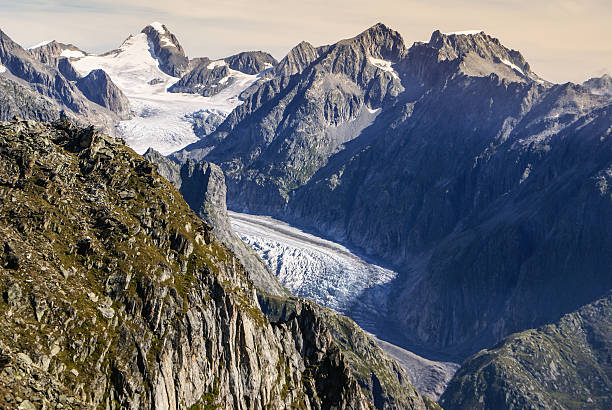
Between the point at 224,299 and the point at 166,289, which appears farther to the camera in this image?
the point at 224,299

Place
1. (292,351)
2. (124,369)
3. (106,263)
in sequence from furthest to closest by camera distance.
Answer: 1. (292,351)
2. (106,263)
3. (124,369)

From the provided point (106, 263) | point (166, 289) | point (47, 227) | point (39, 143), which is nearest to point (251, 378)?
point (166, 289)

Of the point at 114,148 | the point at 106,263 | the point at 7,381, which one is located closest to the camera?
the point at 7,381

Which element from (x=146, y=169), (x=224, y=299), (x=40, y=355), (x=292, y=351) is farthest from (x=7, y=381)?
(x=292, y=351)

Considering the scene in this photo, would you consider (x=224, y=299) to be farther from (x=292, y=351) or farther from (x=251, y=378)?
(x=292, y=351)

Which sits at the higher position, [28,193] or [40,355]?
[28,193]

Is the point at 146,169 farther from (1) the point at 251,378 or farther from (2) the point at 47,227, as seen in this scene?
(1) the point at 251,378

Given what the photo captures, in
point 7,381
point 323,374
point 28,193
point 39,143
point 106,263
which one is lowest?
point 323,374
